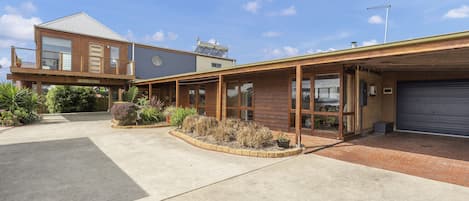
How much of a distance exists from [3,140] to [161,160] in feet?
17.5

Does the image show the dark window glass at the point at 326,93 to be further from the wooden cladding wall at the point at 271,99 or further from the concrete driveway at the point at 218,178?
the concrete driveway at the point at 218,178

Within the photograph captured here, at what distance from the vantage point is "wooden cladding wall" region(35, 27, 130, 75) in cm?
1330

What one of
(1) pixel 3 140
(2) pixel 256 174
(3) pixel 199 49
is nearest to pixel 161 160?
(2) pixel 256 174

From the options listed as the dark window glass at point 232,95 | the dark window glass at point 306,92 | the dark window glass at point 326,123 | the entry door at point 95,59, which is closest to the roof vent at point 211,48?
the entry door at point 95,59

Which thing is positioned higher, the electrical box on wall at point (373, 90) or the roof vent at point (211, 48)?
the roof vent at point (211, 48)

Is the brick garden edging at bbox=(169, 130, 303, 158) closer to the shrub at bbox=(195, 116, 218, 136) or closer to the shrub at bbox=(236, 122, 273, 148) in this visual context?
the shrub at bbox=(236, 122, 273, 148)

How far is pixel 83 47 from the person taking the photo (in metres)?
14.7

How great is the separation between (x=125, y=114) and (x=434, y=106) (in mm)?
11355

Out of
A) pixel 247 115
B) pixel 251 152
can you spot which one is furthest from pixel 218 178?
pixel 247 115

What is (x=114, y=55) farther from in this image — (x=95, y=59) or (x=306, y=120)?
(x=306, y=120)

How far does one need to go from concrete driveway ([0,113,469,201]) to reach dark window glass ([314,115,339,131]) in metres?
2.70

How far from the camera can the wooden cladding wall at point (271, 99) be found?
812 centimetres

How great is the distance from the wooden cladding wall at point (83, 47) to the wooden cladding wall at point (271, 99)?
35.6ft

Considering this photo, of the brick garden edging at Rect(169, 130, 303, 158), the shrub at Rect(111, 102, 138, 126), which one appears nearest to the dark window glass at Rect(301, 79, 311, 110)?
the brick garden edging at Rect(169, 130, 303, 158)
